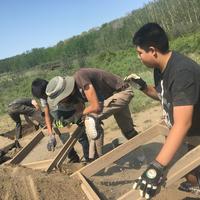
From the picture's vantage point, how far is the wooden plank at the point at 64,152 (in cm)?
498

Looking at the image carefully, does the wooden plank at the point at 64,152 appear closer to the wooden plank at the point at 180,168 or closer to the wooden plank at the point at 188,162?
the wooden plank at the point at 180,168

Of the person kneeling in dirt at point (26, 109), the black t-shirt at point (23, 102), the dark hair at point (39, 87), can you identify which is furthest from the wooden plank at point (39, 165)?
the black t-shirt at point (23, 102)

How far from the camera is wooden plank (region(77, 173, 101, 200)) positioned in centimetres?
351

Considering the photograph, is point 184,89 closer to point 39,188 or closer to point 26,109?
point 39,188

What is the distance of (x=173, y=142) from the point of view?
2604 mm

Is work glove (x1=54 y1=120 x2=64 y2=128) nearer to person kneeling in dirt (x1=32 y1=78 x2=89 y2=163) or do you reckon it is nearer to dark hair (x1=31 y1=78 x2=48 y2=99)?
person kneeling in dirt (x1=32 y1=78 x2=89 y2=163)

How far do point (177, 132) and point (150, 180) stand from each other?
32 centimetres

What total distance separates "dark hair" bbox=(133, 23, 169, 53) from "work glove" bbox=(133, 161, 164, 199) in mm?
731

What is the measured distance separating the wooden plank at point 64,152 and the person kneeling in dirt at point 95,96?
208 millimetres

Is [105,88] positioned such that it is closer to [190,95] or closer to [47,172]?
[47,172]

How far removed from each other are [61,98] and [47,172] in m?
0.84

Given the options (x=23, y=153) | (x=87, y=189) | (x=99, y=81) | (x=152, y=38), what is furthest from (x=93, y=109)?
(x=152, y=38)

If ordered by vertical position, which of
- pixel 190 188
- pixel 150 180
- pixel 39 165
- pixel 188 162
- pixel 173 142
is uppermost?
pixel 173 142

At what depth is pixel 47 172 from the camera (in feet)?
15.7
